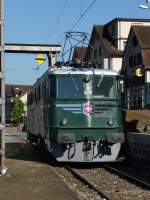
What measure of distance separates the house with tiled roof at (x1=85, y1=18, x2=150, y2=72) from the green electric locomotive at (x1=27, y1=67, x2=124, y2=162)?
5532 centimetres

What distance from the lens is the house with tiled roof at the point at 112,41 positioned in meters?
74.4

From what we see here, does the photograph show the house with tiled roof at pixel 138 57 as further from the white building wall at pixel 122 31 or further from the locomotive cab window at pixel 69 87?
the locomotive cab window at pixel 69 87

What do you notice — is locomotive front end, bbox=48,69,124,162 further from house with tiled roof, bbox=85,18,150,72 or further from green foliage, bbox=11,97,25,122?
green foliage, bbox=11,97,25,122

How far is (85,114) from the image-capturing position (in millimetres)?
16906

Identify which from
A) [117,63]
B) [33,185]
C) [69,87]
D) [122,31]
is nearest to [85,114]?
[69,87]

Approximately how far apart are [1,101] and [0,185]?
93.7 inches

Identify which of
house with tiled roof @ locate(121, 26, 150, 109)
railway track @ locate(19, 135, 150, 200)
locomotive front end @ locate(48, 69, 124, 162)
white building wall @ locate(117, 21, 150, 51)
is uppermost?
white building wall @ locate(117, 21, 150, 51)

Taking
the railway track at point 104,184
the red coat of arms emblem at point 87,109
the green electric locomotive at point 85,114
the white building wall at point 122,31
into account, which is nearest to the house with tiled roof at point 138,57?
the white building wall at point 122,31

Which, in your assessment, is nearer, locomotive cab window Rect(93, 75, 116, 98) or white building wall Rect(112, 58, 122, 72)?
locomotive cab window Rect(93, 75, 116, 98)

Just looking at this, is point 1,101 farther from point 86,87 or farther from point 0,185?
point 86,87

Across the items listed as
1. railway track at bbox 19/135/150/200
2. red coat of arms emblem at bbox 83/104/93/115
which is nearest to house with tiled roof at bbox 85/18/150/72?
red coat of arms emblem at bbox 83/104/93/115

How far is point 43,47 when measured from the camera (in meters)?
26.6

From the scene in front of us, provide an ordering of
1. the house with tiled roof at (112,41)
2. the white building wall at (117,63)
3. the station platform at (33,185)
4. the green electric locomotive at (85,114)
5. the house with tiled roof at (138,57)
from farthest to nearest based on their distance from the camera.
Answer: the white building wall at (117,63)
the house with tiled roof at (112,41)
the house with tiled roof at (138,57)
the green electric locomotive at (85,114)
the station platform at (33,185)

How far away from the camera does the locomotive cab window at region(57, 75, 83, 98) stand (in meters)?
17.0
